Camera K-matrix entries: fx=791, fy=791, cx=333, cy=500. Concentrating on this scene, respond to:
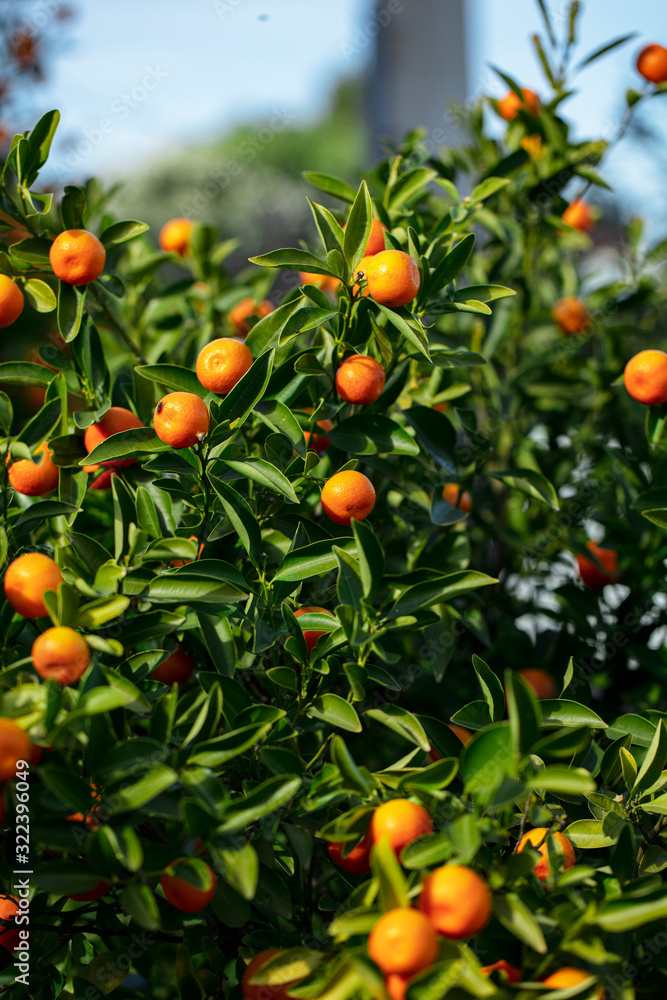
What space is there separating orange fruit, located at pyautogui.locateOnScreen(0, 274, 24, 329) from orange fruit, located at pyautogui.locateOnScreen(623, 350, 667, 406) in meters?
0.57

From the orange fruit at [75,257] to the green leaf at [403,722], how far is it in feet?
1.50

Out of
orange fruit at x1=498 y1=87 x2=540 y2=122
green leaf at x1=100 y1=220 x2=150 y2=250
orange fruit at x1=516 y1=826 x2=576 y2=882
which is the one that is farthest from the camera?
orange fruit at x1=498 y1=87 x2=540 y2=122

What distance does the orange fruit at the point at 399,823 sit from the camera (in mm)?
491

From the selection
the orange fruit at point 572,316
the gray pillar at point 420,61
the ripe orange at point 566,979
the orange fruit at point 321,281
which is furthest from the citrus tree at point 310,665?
the gray pillar at point 420,61

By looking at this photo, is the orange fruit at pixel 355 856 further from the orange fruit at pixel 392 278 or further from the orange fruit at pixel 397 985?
the orange fruit at pixel 392 278

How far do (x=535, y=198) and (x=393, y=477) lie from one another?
1.78 ft

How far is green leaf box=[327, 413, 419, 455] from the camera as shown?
2.16 feet

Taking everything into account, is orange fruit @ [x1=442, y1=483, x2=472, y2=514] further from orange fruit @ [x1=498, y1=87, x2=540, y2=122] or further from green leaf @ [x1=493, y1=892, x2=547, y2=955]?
orange fruit @ [x1=498, y1=87, x2=540, y2=122]

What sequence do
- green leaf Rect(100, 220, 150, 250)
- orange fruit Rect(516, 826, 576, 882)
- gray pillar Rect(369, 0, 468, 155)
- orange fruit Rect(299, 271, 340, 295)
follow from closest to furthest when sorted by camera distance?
1. orange fruit Rect(516, 826, 576, 882)
2. green leaf Rect(100, 220, 150, 250)
3. orange fruit Rect(299, 271, 340, 295)
4. gray pillar Rect(369, 0, 468, 155)


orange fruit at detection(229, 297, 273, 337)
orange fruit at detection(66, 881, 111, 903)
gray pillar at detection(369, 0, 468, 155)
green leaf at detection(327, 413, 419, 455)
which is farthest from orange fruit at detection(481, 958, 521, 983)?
gray pillar at detection(369, 0, 468, 155)

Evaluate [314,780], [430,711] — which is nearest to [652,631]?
[430,711]

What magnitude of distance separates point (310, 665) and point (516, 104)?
87cm

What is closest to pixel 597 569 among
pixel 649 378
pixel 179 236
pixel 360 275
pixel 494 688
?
pixel 649 378

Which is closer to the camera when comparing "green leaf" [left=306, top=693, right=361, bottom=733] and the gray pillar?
"green leaf" [left=306, top=693, right=361, bottom=733]
